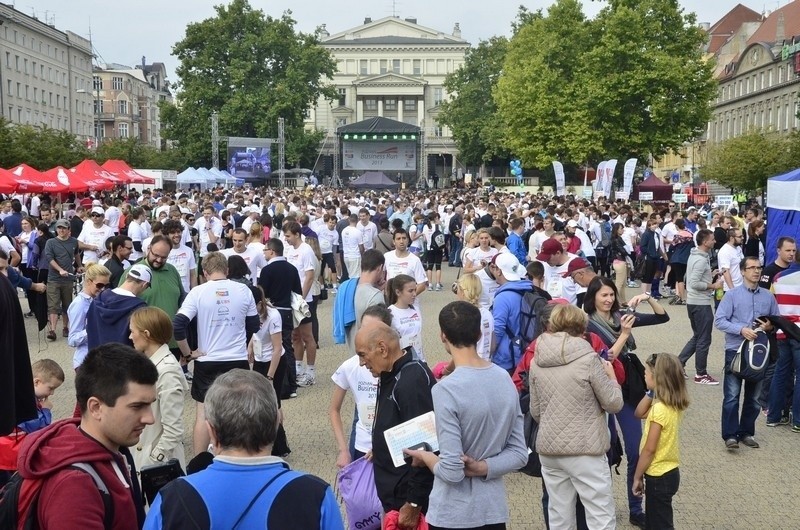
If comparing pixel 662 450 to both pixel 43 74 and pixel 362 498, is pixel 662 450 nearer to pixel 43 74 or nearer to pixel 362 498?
pixel 362 498

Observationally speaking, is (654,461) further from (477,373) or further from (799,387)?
(799,387)

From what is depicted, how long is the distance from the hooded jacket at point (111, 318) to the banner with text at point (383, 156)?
2724 inches

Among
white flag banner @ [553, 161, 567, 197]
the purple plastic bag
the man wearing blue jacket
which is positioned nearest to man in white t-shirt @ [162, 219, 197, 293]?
the man wearing blue jacket

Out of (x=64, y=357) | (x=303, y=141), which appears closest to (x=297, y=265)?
(x=64, y=357)

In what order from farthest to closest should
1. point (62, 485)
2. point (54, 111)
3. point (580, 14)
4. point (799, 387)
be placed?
1. point (54, 111)
2. point (580, 14)
3. point (799, 387)
4. point (62, 485)

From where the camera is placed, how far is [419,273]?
10234 mm

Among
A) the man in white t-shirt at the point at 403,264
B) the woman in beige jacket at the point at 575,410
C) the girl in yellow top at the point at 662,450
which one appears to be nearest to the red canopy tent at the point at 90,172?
the man in white t-shirt at the point at 403,264

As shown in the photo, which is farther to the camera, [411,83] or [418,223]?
[411,83]

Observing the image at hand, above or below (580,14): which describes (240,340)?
below

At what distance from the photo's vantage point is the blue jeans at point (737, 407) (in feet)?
28.4

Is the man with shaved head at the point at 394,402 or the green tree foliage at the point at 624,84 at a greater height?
the green tree foliage at the point at 624,84

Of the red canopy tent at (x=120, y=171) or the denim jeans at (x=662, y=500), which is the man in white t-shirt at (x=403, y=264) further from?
the red canopy tent at (x=120, y=171)

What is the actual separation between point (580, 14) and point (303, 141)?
2630 cm

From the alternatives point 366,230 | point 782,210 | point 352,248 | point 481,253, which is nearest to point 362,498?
point 481,253
